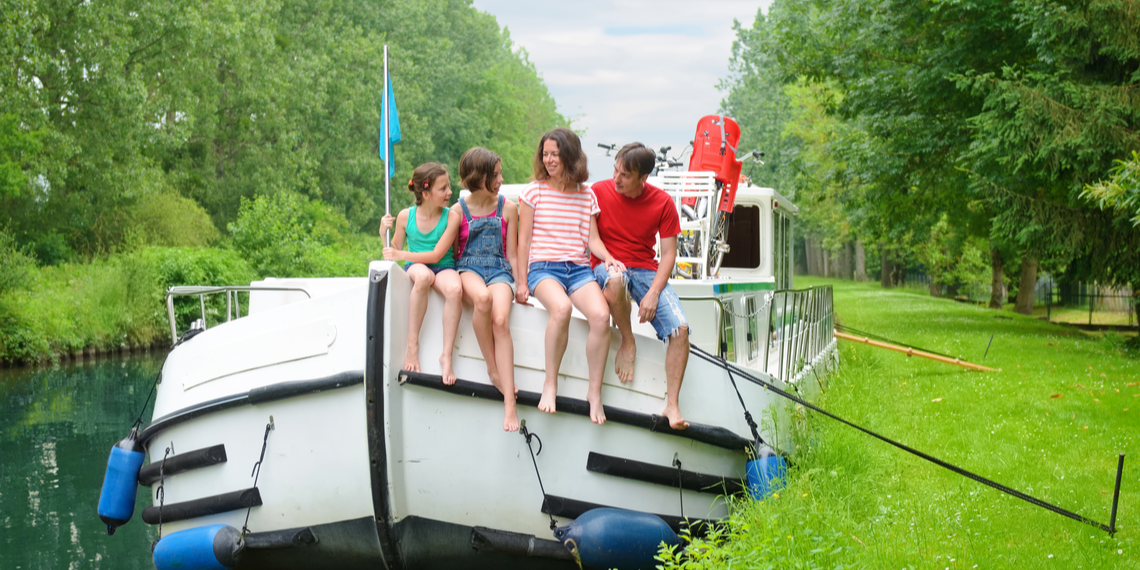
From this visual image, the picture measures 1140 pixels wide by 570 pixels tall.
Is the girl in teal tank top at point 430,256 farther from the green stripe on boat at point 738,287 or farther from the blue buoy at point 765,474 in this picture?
the green stripe on boat at point 738,287

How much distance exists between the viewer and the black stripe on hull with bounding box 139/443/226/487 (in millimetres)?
5379

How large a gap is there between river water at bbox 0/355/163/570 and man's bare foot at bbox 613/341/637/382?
3.91 meters

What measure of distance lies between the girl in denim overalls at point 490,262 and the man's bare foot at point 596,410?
15.5 inches

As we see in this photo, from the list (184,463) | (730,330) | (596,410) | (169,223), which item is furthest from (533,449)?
(169,223)

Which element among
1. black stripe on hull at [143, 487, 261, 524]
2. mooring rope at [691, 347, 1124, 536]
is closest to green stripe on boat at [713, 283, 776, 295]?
mooring rope at [691, 347, 1124, 536]

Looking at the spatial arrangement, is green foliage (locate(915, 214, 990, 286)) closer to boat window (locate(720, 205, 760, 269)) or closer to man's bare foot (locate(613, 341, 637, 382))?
boat window (locate(720, 205, 760, 269))

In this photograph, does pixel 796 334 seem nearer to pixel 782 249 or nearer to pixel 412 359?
pixel 782 249

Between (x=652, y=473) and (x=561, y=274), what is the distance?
122 centimetres

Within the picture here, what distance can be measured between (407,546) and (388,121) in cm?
282

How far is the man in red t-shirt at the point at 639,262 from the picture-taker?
212 inches

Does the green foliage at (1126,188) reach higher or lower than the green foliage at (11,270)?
higher

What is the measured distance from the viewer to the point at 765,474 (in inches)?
239

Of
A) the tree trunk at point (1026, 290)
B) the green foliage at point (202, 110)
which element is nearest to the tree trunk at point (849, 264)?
the green foliage at point (202, 110)

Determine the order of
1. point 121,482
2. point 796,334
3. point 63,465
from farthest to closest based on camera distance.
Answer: point 63,465
point 796,334
point 121,482
